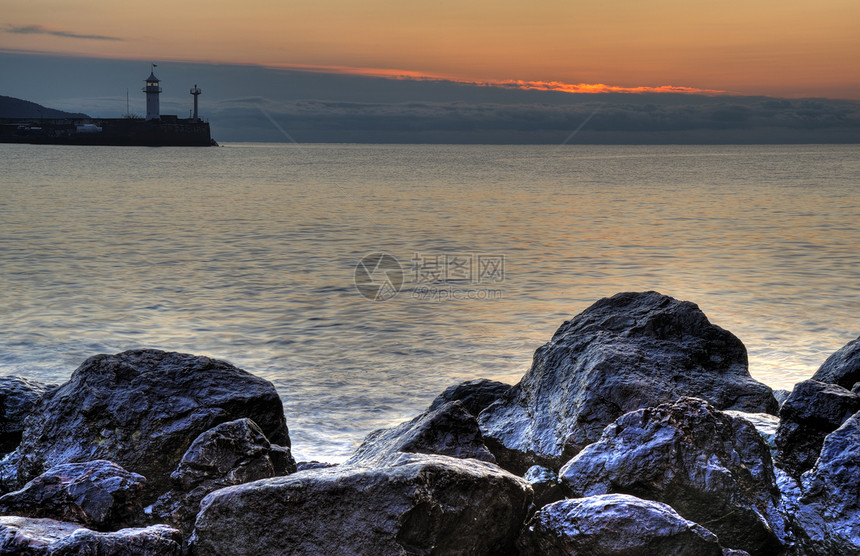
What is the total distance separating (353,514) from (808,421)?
2568 millimetres

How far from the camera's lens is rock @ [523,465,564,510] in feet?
13.0

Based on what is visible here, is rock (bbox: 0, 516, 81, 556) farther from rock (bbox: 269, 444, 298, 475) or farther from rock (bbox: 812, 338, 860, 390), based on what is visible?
rock (bbox: 812, 338, 860, 390)

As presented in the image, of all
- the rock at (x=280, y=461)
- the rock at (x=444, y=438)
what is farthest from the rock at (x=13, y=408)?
the rock at (x=444, y=438)

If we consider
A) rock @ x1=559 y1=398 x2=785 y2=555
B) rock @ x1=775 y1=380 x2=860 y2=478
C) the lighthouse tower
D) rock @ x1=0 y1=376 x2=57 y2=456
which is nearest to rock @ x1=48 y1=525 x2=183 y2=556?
rock @ x1=559 y1=398 x2=785 y2=555

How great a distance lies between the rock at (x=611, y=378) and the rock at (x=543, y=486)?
0.87 ft

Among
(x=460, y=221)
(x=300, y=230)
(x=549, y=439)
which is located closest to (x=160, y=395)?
(x=549, y=439)

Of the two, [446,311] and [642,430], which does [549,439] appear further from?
[446,311]

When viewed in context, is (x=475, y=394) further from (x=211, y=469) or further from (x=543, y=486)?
(x=211, y=469)

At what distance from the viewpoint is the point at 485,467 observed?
3.59 meters

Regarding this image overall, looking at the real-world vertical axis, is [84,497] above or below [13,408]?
above

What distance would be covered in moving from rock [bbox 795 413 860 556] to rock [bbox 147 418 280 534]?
267cm

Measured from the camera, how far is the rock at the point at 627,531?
9.96 ft

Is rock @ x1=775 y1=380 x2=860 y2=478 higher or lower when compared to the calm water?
higher

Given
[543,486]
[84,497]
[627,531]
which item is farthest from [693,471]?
[84,497]
